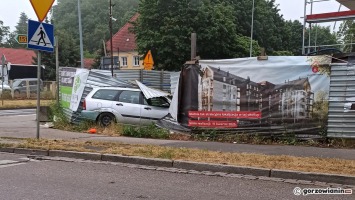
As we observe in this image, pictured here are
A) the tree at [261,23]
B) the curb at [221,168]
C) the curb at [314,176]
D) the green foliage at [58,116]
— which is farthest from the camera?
the tree at [261,23]

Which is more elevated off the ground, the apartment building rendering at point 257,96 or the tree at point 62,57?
the tree at point 62,57

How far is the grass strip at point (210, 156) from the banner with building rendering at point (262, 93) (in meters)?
2.44

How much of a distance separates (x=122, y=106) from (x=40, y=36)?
3877 millimetres

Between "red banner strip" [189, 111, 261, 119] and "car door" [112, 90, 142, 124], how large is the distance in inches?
86.1

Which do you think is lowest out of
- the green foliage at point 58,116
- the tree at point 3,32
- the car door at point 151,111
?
the green foliage at point 58,116

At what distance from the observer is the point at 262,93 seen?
36.4ft

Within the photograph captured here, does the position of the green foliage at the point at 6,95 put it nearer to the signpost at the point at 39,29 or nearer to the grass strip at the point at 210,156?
the grass strip at the point at 210,156

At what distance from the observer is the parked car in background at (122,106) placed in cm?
1327

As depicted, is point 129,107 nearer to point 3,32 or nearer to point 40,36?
point 40,36

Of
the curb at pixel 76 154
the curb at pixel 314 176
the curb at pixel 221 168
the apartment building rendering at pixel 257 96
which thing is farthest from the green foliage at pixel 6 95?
the curb at pixel 314 176

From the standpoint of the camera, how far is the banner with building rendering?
1049 cm

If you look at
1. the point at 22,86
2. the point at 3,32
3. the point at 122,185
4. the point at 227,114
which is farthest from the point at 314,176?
the point at 3,32

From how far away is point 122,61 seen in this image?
67.2m

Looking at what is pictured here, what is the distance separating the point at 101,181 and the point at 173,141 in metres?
4.52
